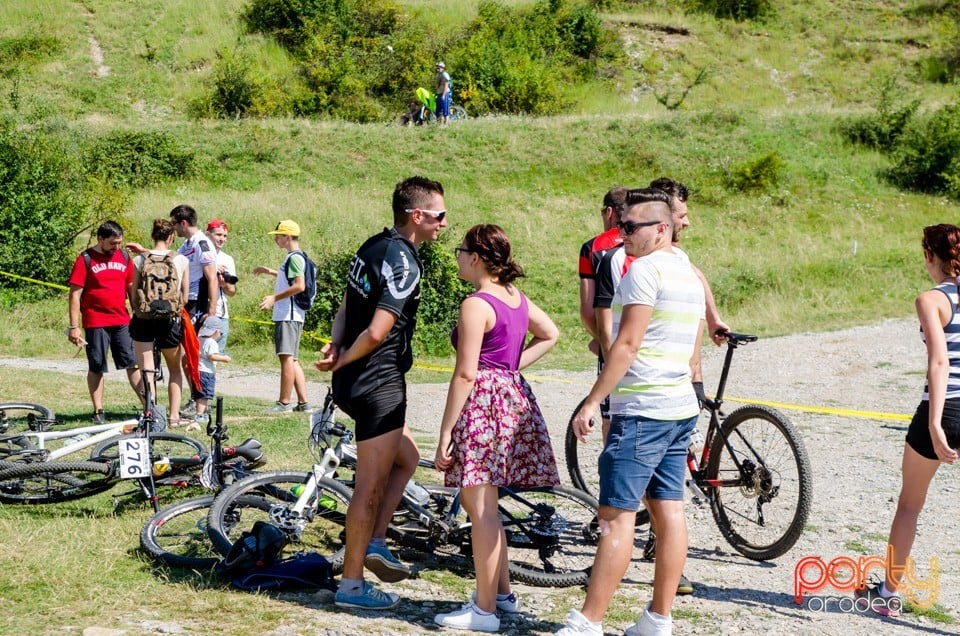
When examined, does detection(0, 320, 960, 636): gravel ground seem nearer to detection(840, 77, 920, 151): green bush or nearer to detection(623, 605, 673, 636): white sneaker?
detection(623, 605, 673, 636): white sneaker

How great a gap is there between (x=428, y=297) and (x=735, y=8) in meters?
40.7

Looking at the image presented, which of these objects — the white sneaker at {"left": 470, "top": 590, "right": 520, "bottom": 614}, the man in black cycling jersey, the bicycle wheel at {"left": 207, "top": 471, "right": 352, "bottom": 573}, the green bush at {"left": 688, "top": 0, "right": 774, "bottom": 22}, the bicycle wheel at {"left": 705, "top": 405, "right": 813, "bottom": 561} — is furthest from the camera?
the green bush at {"left": 688, "top": 0, "right": 774, "bottom": 22}

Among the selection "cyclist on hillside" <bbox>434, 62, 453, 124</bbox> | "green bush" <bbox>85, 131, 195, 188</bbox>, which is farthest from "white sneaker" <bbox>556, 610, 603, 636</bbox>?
"cyclist on hillside" <bbox>434, 62, 453, 124</bbox>

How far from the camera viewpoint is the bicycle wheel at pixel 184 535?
5027mm

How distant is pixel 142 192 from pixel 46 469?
21.7 m

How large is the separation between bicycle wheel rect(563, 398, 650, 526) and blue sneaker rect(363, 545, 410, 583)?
48.3 inches

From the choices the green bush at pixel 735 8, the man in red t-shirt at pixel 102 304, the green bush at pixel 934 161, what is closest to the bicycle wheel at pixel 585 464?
→ the man in red t-shirt at pixel 102 304

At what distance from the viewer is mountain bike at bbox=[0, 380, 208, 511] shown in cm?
574

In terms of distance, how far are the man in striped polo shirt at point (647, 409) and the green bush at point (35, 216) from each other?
54.4ft

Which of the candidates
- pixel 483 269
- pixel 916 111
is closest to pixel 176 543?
pixel 483 269

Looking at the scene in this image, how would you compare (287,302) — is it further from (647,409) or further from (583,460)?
(647,409)

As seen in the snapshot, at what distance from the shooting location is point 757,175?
29250 millimetres

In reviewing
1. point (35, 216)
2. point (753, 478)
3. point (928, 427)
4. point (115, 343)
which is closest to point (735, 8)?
point (35, 216)

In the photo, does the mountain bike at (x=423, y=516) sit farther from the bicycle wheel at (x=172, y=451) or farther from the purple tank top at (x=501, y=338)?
the bicycle wheel at (x=172, y=451)
